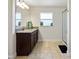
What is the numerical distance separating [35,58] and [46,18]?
638 centimetres

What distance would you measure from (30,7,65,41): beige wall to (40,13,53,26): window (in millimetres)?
224

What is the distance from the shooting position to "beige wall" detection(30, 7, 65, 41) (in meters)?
11.3

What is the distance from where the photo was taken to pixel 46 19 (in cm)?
1148

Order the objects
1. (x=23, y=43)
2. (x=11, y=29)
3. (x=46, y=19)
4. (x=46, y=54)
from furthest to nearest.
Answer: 1. (x=46, y=19)
2. (x=46, y=54)
3. (x=23, y=43)
4. (x=11, y=29)

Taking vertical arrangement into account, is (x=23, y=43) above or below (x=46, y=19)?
below

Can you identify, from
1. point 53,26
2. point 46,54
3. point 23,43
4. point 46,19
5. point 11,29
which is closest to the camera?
point 11,29

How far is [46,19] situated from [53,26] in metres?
0.74

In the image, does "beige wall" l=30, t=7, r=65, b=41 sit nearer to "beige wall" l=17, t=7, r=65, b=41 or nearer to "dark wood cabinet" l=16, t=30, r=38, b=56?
"beige wall" l=17, t=7, r=65, b=41

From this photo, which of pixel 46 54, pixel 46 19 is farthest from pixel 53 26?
pixel 46 54

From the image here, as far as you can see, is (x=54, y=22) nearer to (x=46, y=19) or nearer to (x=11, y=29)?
(x=46, y=19)

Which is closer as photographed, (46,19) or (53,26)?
(53,26)

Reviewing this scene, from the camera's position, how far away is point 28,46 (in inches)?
237

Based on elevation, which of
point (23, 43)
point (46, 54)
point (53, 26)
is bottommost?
point (46, 54)
